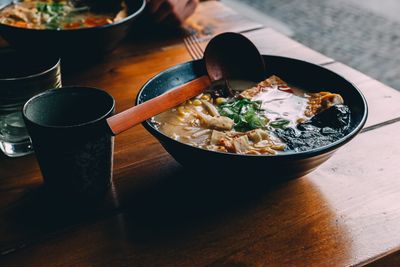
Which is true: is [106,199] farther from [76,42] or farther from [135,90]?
[76,42]

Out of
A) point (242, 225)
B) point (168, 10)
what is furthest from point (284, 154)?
point (168, 10)

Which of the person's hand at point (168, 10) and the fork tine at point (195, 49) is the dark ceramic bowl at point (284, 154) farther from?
the person's hand at point (168, 10)

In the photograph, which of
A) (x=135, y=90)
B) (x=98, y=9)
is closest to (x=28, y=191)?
(x=135, y=90)

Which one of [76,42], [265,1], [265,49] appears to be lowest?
[265,1]

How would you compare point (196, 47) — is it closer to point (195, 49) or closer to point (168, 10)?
point (195, 49)

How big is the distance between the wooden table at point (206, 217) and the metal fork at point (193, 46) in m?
0.51

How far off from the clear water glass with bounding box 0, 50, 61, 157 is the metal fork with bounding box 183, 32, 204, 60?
0.57 meters

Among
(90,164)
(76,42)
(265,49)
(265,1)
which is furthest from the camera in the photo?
(265,1)

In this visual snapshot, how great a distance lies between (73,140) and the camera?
2.89 feet

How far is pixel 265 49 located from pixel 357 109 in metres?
0.73

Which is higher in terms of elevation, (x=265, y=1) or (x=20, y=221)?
(x=20, y=221)

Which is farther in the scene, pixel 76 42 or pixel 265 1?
pixel 265 1

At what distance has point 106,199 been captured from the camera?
1.01 metres

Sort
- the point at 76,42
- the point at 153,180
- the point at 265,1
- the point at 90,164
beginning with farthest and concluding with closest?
the point at 265,1 → the point at 76,42 → the point at 153,180 → the point at 90,164
